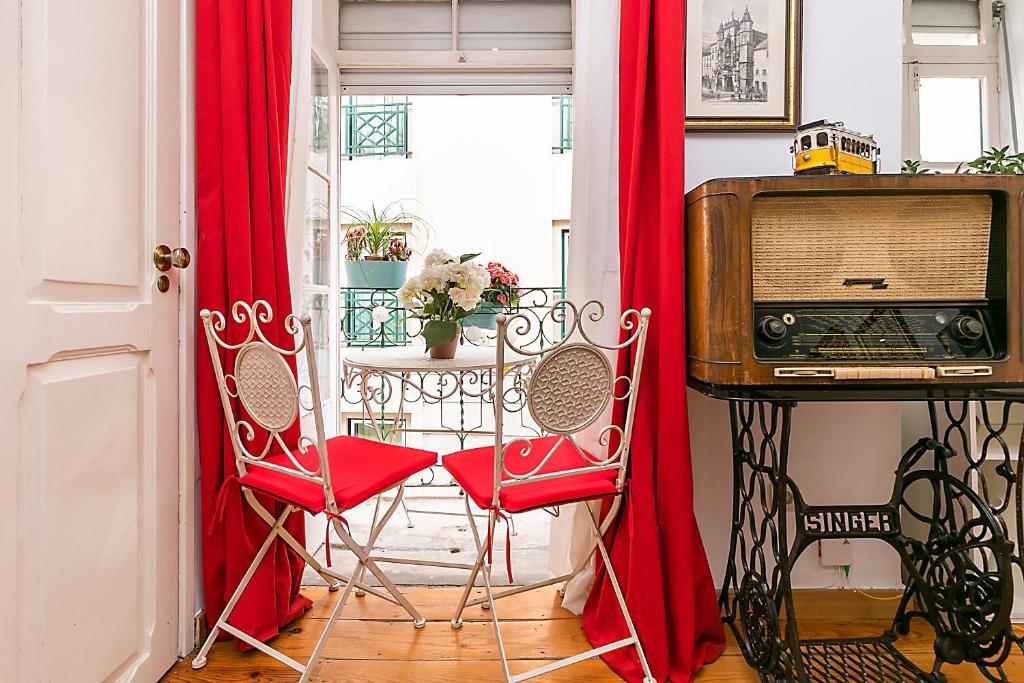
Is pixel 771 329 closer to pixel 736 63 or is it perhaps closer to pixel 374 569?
pixel 736 63

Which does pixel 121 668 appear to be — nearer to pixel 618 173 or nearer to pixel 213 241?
pixel 213 241

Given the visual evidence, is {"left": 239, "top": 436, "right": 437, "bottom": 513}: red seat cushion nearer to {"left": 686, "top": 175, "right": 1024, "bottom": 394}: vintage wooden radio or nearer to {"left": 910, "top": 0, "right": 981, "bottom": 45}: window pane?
{"left": 686, "top": 175, "right": 1024, "bottom": 394}: vintage wooden radio

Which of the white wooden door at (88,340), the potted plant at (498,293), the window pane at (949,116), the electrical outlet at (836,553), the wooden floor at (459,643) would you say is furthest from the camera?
the potted plant at (498,293)

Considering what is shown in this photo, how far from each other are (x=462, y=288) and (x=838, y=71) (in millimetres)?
1373

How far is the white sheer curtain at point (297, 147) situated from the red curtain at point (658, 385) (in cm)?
104

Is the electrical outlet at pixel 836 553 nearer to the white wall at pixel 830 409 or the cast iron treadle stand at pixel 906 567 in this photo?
the white wall at pixel 830 409

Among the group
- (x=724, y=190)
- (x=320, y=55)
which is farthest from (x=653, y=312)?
(x=320, y=55)

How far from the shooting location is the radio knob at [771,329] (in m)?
1.39

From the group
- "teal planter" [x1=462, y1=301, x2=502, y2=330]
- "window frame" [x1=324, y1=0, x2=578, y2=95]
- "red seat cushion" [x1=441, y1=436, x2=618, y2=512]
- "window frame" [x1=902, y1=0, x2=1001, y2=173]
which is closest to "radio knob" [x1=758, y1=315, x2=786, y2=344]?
"red seat cushion" [x1=441, y1=436, x2=618, y2=512]

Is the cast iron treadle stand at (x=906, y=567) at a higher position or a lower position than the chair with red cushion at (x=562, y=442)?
lower

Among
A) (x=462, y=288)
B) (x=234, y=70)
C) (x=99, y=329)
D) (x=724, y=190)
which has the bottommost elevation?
(x=99, y=329)

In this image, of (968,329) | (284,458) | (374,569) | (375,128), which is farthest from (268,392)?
(375,128)

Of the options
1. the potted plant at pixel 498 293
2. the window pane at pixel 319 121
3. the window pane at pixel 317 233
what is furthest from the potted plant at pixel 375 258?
the potted plant at pixel 498 293

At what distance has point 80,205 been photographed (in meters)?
1.27
